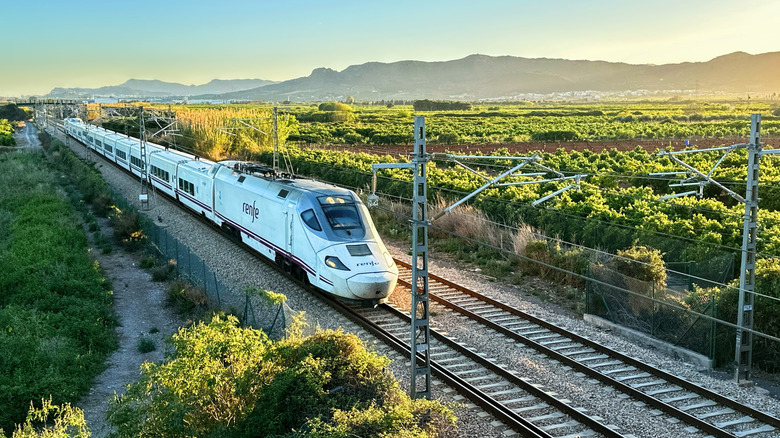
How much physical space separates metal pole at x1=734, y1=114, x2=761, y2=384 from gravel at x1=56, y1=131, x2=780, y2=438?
573 millimetres

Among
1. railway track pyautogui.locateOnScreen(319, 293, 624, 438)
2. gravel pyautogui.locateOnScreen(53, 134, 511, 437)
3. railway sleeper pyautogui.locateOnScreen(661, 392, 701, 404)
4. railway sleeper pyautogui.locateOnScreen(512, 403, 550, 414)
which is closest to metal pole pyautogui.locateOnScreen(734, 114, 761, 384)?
railway sleeper pyautogui.locateOnScreen(661, 392, 701, 404)

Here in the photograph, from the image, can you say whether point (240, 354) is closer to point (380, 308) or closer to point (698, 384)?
point (380, 308)

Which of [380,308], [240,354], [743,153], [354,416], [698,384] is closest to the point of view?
[354,416]

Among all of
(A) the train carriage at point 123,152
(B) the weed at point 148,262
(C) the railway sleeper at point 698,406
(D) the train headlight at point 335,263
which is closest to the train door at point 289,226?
(D) the train headlight at point 335,263

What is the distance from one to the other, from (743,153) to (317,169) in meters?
30.7

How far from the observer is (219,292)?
2011 centimetres

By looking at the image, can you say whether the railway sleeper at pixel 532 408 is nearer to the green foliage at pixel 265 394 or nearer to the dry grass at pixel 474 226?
the green foliage at pixel 265 394

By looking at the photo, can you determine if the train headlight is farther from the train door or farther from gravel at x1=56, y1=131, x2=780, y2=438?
the train door

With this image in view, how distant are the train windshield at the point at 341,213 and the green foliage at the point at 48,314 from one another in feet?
21.5

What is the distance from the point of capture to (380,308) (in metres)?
18.1

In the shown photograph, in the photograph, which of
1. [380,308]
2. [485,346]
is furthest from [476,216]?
[485,346]

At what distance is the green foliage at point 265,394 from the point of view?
30.4 feet

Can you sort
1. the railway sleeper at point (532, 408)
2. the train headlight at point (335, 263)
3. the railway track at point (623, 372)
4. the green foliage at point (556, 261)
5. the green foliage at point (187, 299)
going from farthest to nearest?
the green foliage at point (556, 261)
the green foliage at point (187, 299)
the train headlight at point (335, 263)
the railway sleeper at point (532, 408)
the railway track at point (623, 372)

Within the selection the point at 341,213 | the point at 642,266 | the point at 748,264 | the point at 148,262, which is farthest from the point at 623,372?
the point at 148,262
